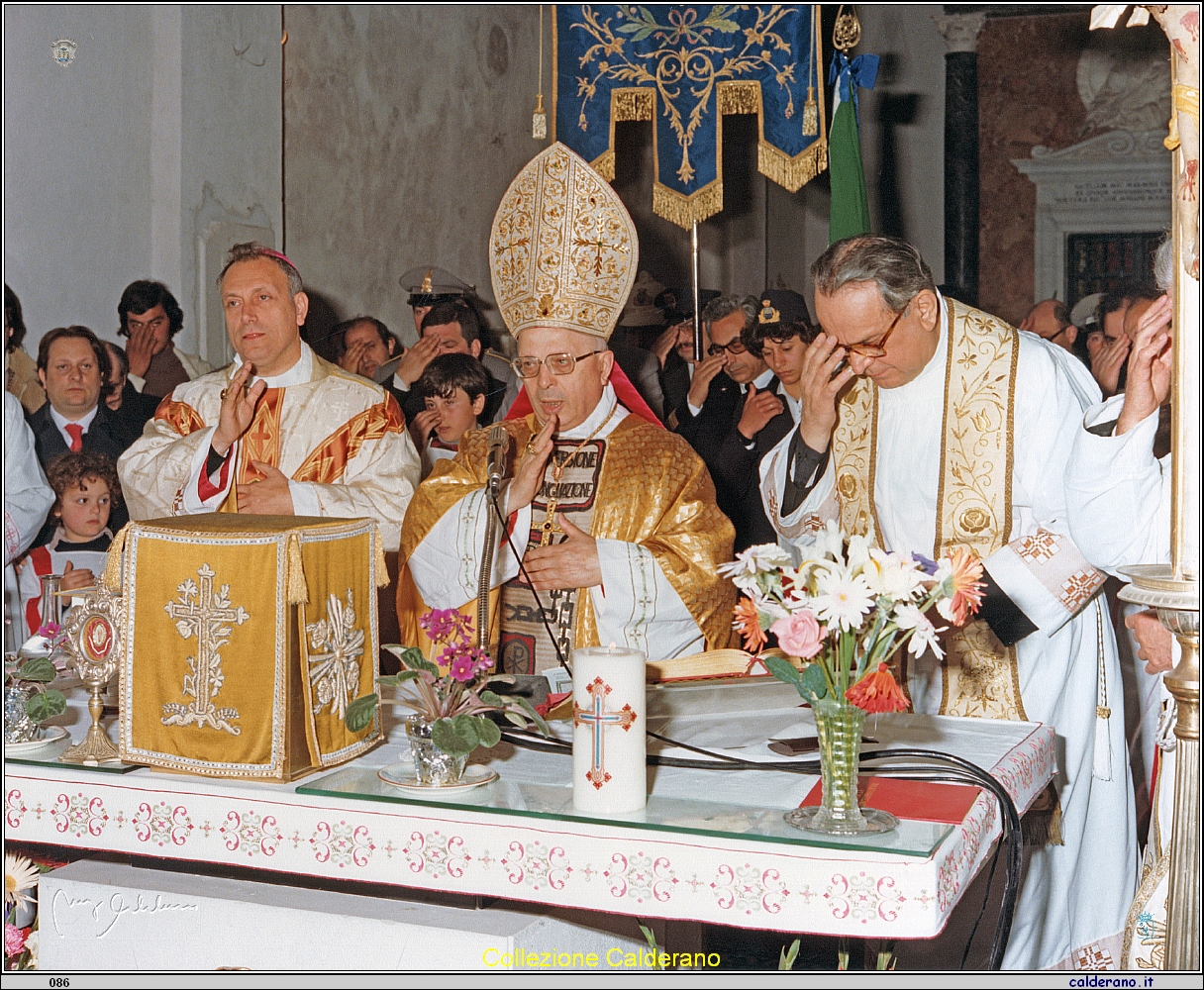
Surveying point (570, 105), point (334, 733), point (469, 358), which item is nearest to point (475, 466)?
point (469, 358)

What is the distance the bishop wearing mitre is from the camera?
440 centimetres

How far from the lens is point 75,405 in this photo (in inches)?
201

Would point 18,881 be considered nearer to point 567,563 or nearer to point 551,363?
point 567,563

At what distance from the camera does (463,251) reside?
611 centimetres

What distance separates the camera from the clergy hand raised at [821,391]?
4.53 m

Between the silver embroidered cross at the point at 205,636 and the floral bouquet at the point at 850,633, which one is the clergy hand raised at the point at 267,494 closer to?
the silver embroidered cross at the point at 205,636

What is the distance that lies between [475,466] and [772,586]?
2356 mm

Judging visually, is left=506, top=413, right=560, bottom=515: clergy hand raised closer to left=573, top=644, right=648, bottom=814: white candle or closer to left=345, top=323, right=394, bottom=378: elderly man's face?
left=345, top=323, right=394, bottom=378: elderly man's face

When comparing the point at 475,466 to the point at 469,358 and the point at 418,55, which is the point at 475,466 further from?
the point at 418,55

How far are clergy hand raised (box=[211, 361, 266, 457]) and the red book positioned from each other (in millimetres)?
3019

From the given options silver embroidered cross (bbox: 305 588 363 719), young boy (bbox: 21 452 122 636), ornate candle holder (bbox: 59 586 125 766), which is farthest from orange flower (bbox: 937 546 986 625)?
young boy (bbox: 21 452 122 636)

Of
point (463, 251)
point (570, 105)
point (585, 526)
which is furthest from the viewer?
point (463, 251)

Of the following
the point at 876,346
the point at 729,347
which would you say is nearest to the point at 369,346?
the point at 729,347

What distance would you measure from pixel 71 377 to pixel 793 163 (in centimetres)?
274
